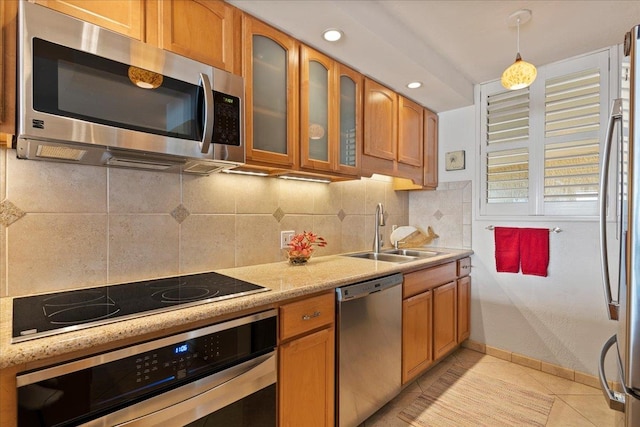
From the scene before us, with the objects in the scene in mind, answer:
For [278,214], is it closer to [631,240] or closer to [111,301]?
[111,301]

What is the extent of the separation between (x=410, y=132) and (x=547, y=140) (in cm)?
100

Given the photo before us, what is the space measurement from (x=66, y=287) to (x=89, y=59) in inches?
34.5

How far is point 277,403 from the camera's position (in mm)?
1278

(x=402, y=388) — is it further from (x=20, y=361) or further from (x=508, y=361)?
(x=20, y=361)

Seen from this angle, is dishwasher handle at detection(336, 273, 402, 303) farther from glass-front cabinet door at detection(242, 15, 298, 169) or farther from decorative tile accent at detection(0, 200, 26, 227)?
decorative tile accent at detection(0, 200, 26, 227)

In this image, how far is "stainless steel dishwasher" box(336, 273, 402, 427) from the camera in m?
1.57

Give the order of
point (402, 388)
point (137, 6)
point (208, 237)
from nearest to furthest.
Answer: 1. point (137, 6)
2. point (208, 237)
3. point (402, 388)

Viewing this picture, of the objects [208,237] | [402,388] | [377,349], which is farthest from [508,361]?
[208,237]

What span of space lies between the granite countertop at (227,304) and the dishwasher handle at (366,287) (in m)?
0.03

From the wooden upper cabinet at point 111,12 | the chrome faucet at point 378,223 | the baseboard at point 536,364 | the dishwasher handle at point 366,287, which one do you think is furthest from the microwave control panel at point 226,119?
the baseboard at point 536,364

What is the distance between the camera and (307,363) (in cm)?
140

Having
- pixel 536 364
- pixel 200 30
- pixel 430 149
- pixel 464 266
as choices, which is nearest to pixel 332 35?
pixel 200 30

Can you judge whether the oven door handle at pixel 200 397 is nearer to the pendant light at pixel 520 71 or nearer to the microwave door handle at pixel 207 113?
the microwave door handle at pixel 207 113

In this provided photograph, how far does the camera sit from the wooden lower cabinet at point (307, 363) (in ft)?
4.29
